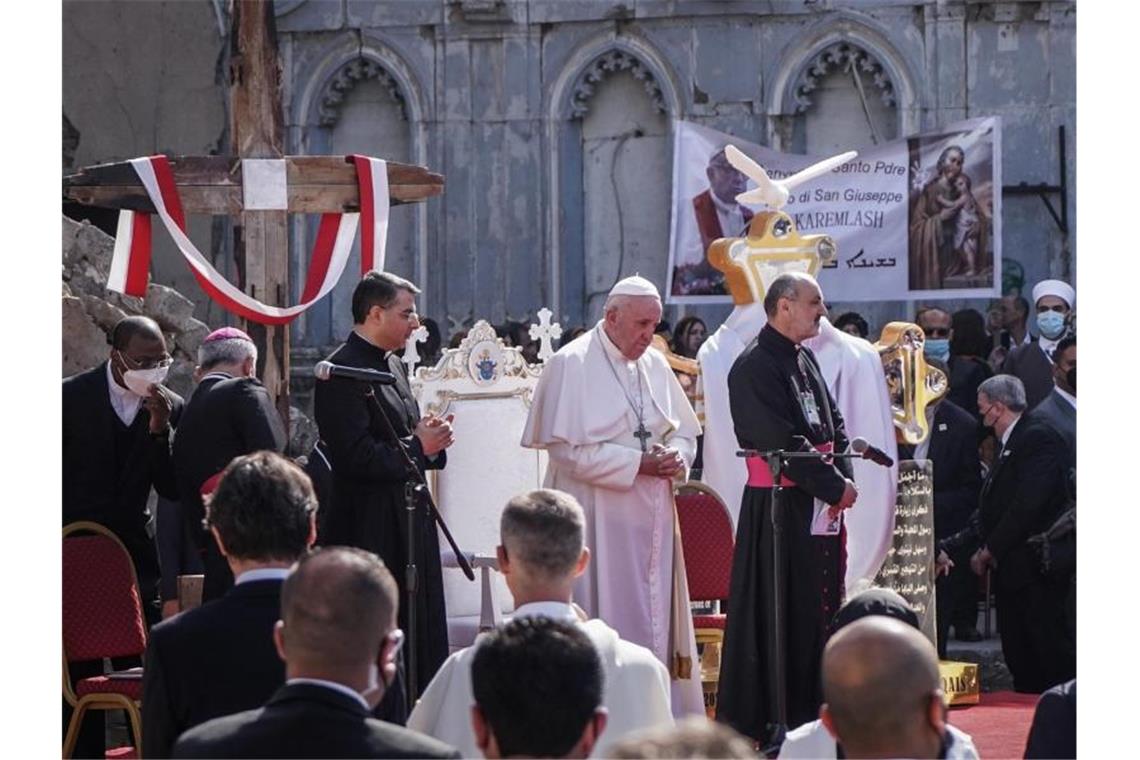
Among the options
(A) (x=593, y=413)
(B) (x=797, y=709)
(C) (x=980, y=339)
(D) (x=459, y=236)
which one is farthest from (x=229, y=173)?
(D) (x=459, y=236)

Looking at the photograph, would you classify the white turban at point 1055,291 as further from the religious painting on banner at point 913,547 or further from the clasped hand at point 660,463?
the clasped hand at point 660,463

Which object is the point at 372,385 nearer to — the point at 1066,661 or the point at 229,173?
the point at 229,173

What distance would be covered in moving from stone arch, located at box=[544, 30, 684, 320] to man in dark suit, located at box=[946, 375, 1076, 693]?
6757 millimetres

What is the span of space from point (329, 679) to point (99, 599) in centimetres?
384

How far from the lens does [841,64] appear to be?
54.3 ft

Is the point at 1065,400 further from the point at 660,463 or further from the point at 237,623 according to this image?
the point at 237,623

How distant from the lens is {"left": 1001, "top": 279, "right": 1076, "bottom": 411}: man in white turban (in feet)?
39.6

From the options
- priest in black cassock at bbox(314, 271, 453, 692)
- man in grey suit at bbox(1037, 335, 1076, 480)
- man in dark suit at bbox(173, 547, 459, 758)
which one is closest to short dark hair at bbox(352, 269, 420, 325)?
priest in black cassock at bbox(314, 271, 453, 692)

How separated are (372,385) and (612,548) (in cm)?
141

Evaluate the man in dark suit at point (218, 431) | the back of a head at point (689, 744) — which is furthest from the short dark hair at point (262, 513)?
the man in dark suit at point (218, 431)

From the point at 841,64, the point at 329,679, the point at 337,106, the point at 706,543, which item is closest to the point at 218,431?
the point at 706,543

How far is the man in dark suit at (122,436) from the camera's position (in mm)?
7965

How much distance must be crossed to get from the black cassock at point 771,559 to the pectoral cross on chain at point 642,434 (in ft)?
1.40

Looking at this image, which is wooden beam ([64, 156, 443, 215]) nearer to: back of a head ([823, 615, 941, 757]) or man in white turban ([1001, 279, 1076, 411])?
man in white turban ([1001, 279, 1076, 411])
